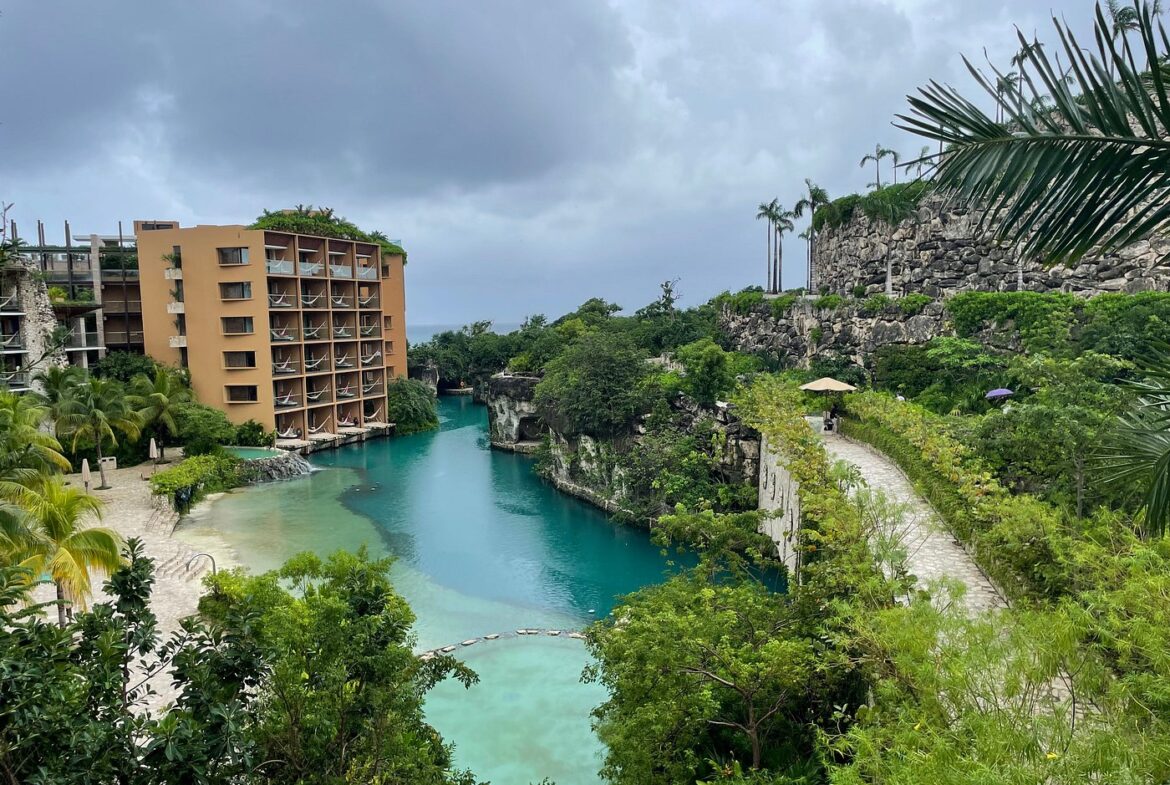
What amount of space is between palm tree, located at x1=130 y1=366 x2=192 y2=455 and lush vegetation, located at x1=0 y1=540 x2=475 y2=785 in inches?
864

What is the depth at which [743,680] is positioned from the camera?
8195mm

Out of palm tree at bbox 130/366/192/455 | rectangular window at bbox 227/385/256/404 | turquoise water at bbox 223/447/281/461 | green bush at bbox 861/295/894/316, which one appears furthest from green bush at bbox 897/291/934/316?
palm tree at bbox 130/366/192/455

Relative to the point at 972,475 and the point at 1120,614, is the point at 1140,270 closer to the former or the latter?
the point at 972,475

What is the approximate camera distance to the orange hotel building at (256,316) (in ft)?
101

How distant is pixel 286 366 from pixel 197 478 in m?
10.1

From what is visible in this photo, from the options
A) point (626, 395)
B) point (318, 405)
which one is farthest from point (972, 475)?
point (318, 405)

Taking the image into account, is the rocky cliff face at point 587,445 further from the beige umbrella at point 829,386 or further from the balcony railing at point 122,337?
the balcony railing at point 122,337

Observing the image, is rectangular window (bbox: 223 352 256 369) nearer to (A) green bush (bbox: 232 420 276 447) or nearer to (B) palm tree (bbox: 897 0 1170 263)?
(A) green bush (bbox: 232 420 276 447)

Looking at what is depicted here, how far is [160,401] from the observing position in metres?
26.7

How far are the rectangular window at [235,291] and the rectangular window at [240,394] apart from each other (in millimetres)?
3924

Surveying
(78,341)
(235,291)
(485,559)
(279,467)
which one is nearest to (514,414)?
(279,467)

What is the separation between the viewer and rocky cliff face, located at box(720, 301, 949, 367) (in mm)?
24438

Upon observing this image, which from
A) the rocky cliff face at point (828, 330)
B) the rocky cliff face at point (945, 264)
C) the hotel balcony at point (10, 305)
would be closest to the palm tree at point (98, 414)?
the hotel balcony at point (10, 305)

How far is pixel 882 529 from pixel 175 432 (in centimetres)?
2606
